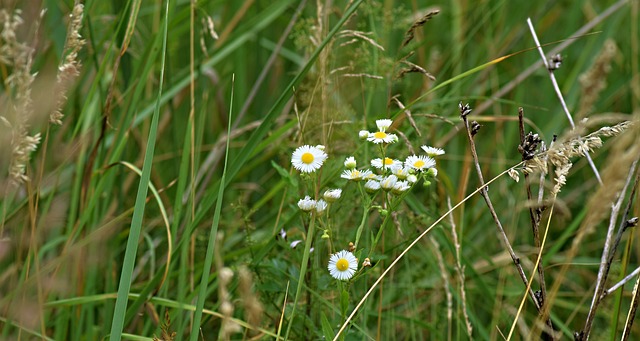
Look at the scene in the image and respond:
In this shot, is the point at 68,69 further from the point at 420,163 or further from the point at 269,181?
the point at 269,181

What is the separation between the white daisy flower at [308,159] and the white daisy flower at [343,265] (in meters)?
0.13

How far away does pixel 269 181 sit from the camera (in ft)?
7.79

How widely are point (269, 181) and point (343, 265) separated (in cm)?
132

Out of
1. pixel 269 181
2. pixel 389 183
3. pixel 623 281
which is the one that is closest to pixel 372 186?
pixel 389 183

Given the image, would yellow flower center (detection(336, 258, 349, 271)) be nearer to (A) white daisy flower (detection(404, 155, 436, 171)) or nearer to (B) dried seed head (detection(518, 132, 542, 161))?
(A) white daisy flower (detection(404, 155, 436, 171))

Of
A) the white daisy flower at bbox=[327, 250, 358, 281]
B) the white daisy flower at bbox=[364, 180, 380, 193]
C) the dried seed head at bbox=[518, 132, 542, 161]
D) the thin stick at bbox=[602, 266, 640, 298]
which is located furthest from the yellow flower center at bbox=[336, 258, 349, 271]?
the thin stick at bbox=[602, 266, 640, 298]

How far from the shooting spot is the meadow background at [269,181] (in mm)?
1204

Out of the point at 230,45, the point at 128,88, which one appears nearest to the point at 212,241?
the point at 128,88

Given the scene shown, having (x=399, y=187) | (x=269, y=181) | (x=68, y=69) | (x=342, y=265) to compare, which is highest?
(x=269, y=181)

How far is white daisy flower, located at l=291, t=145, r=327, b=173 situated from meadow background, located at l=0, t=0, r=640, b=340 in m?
0.09

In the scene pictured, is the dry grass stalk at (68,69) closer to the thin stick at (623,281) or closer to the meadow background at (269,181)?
the meadow background at (269,181)

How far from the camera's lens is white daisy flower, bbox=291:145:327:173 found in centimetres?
111

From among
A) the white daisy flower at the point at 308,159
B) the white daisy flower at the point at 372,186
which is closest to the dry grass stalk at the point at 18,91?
the white daisy flower at the point at 308,159

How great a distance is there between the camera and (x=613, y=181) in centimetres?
86
